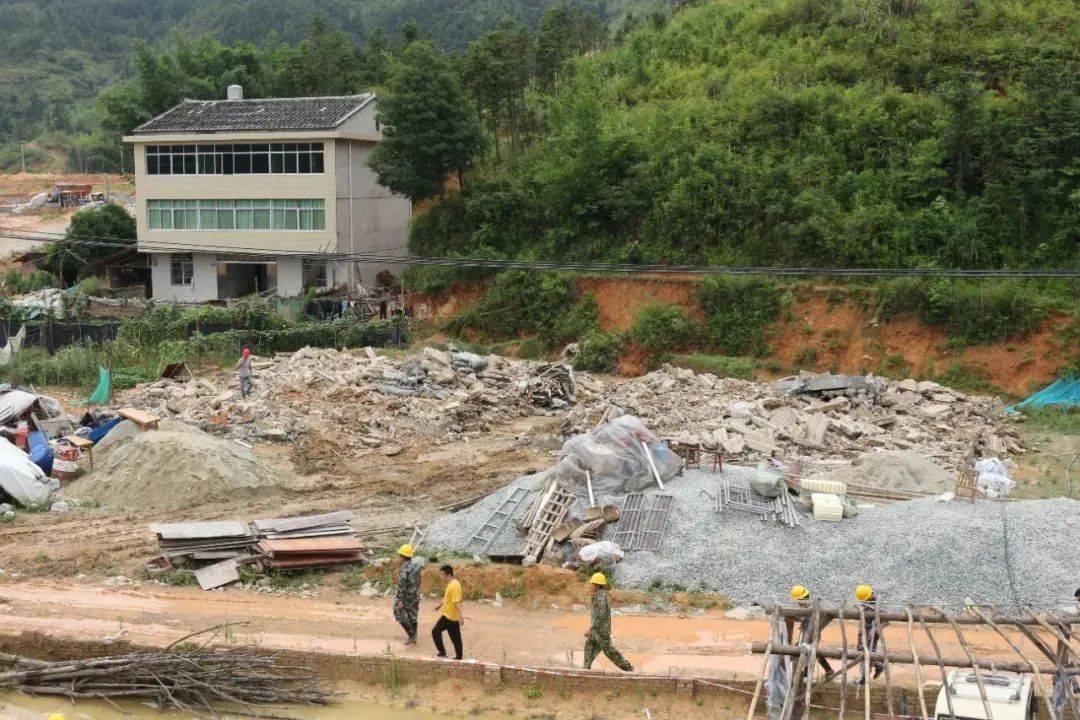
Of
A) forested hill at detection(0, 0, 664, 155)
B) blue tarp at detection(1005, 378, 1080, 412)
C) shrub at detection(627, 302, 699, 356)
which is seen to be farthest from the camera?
forested hill at detection(0, 0, 664, 155)

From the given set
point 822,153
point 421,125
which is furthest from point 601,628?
point 421,125

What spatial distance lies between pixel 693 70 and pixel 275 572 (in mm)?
32520

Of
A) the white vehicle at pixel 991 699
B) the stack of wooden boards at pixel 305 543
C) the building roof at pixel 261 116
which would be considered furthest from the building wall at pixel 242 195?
the white vehicle at pixel 991 699

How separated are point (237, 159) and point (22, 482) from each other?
23.6m

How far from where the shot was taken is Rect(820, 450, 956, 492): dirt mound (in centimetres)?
1944

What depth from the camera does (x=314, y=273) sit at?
A: 134 ft

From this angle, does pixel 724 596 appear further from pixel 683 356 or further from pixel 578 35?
pixel 578 35

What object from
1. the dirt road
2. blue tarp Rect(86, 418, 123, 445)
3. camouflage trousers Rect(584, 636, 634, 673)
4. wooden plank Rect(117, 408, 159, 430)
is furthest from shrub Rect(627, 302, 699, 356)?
camouflage trousers Rect(584, 636, 634, 673)

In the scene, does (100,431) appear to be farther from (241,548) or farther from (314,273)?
(314,273)

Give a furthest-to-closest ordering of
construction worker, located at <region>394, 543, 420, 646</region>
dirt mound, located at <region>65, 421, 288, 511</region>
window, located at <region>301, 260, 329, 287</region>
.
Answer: window, located at <region>301, 260, 329, 287</region> → dirt mound, located at <region>65, 421, 288, 511</region> → construction worker, located at <region>394, 543, 420, 646</region>

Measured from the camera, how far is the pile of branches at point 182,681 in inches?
514

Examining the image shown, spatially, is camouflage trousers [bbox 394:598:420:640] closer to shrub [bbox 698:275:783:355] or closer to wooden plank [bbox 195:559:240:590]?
wooden plank [bbox 195:559:240:590]

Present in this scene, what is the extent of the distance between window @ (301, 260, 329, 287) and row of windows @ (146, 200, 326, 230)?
127 centimetres

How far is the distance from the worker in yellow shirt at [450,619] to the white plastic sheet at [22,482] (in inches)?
376
